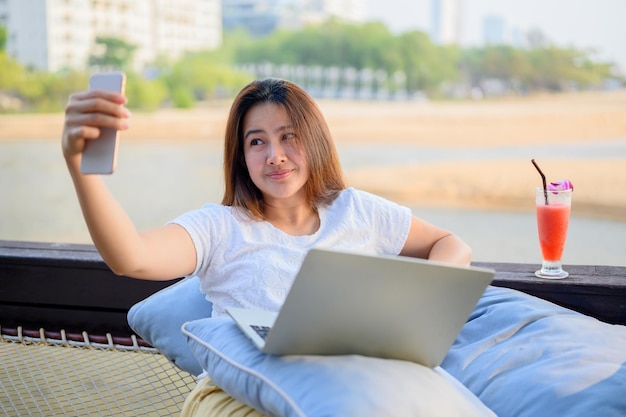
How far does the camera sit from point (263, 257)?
154 centimetres

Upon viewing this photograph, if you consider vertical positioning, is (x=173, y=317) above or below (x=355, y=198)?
below

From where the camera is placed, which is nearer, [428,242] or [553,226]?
[428,242]

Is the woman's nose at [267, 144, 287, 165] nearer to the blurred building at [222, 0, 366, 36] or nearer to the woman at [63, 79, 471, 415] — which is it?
the woman at [63, 79, 471, 415]

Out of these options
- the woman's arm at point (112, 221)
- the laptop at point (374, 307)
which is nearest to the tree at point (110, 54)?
the woman's arm at point (112, 221)

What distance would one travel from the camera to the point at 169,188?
23250mm

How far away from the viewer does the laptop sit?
1030 mm

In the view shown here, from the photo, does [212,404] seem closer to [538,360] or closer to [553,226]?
[538,360]

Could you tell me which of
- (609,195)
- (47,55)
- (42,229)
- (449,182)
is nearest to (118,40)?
(47,55)

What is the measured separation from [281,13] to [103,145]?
29.7 metres

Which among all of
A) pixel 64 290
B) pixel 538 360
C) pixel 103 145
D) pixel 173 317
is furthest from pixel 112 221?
pixel 64 290

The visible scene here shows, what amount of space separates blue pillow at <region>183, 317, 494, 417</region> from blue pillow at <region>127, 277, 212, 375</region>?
45cm

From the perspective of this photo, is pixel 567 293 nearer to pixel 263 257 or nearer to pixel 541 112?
pixel 263 257

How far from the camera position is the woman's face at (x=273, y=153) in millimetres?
1554

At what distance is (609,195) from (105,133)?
22.0 meters
